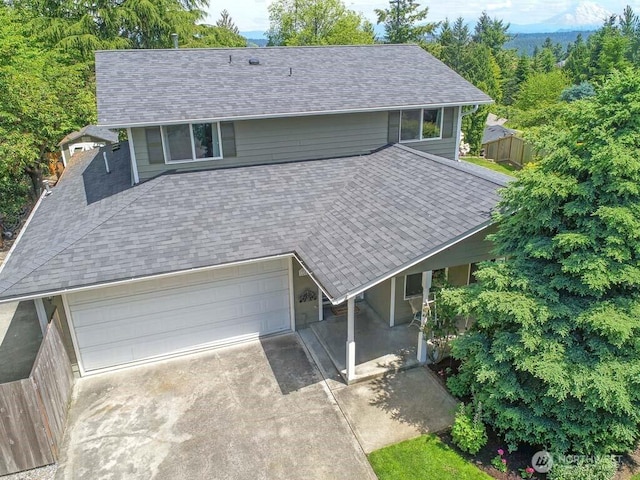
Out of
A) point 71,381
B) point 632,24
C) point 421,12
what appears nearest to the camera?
point 71,381

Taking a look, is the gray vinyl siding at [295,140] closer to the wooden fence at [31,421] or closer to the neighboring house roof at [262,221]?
the neighboring house roof at [262,221]

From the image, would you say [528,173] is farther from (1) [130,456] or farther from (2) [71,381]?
(2) [71,381]

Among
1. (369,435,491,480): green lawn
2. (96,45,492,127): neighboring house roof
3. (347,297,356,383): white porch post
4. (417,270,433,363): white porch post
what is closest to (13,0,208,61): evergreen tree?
(96,45,492,127): neighboring house roof

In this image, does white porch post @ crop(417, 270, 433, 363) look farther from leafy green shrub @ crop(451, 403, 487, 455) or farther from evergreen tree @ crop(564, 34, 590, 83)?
evergreen tree @ crop(564, 34, 590, 83)

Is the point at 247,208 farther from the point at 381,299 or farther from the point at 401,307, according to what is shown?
the point at 401,307

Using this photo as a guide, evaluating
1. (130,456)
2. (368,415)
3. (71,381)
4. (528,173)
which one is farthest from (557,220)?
(71,381)

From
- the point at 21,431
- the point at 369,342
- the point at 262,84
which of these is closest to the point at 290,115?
the point at 262,84
